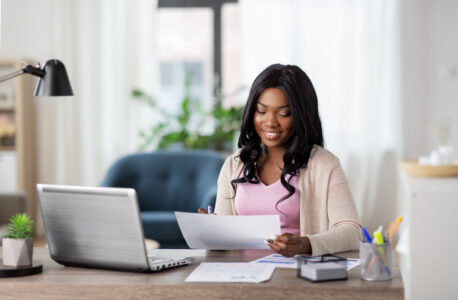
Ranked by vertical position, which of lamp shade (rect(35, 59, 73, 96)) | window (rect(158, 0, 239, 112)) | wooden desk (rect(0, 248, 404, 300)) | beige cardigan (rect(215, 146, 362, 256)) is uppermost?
window (rect(158, 0, 239, 112))

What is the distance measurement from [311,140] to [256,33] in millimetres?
3312

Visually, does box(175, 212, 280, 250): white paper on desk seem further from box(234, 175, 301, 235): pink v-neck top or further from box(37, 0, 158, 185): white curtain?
box(37, 0, 158, 185): white curtain

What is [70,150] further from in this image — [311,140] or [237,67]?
[311,140]

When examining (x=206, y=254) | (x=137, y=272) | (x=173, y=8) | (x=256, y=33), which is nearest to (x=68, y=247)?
(x=137, y=272)

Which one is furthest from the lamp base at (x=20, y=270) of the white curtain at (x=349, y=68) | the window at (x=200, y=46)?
the window at (x=200, y=46)

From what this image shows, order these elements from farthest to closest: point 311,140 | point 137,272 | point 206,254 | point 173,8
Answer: point 173,8 < point 311,140 < point 206,254 < point 137,272

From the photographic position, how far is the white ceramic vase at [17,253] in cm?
170

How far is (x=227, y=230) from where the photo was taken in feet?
5.91

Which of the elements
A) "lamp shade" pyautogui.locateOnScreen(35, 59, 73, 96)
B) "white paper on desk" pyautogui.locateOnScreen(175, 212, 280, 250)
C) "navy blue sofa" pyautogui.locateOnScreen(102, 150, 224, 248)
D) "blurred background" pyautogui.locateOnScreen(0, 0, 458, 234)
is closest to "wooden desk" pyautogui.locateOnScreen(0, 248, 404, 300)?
"white paper on desk" pyautogui.locateOnScreen(175, 212, 280, 250)

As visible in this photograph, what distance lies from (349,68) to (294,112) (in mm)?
3362

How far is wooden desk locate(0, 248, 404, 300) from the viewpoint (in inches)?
57.8

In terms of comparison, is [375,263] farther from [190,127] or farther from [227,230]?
[190,127]

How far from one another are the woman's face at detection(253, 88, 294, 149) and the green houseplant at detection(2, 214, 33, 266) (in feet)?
2.41

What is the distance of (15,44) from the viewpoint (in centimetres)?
562
